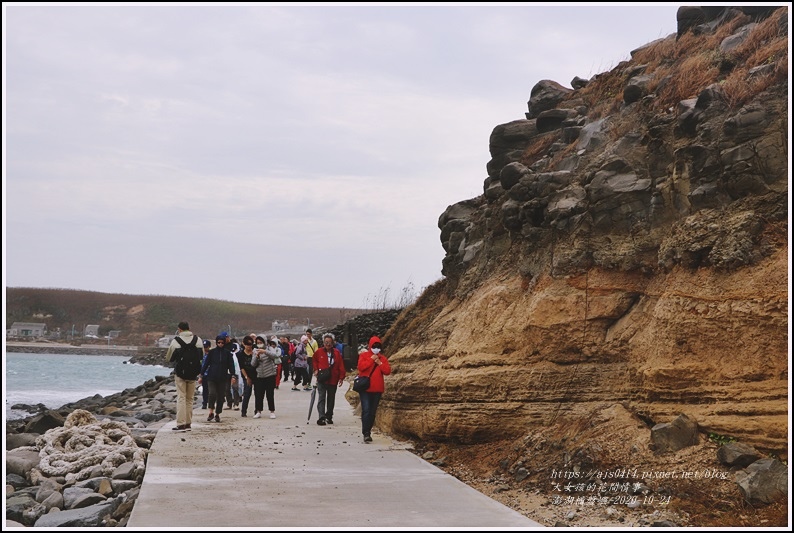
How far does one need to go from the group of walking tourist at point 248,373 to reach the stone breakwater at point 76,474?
1.24 m

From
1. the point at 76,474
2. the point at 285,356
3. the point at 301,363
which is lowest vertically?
the point at 76,474

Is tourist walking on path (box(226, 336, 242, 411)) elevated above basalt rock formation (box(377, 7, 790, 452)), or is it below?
below

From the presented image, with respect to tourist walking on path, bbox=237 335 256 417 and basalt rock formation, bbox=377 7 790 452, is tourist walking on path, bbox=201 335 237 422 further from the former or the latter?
basalt rock formation, bbox=377 7 790 452

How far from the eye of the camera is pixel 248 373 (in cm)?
1692

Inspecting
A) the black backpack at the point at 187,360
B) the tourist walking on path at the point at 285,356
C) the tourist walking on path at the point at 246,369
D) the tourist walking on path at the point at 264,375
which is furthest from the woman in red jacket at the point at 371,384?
the tourist walking on path at the point at 285,356

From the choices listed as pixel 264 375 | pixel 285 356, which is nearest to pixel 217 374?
pixel 264 375

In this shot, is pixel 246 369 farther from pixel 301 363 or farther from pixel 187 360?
pixel 301 363

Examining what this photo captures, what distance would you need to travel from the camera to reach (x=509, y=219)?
1230 centimetres

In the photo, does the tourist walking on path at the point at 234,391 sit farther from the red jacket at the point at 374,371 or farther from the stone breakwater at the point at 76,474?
the red jacket at the point at 374,371

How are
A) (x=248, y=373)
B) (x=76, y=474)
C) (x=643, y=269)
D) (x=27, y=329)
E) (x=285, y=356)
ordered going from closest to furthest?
(x=643, y=269), (x=76, y=474), (x=248, y=373), (x=285, y=356), (x=27, y=329)

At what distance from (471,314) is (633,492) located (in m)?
4.58

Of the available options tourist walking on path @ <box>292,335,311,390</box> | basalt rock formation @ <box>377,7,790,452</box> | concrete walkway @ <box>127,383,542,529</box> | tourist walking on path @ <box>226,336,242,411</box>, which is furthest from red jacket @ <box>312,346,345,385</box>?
tourist walking on path @ <box>292,335,311,390</box>

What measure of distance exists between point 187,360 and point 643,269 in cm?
782

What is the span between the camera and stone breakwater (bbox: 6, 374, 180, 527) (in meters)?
8.92
